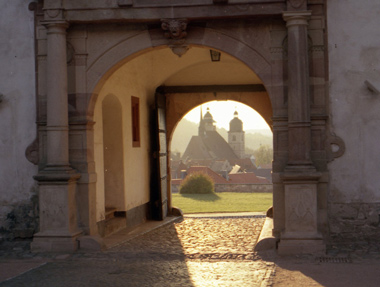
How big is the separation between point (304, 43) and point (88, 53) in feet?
10.8

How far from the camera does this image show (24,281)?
7062 millimetres

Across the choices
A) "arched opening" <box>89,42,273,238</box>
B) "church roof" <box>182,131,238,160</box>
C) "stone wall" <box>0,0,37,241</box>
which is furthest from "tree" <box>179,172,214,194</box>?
"church roof" <box>182,131,238,160</box>

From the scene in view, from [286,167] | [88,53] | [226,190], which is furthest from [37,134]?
[226,190]

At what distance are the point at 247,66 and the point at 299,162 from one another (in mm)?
1684

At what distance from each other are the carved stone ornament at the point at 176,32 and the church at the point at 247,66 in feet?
0.05

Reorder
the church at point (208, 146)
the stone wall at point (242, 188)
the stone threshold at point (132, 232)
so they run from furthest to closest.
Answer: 1. the church at point (208, 146)
2. the stone wall at point (242, 188)
3. the stone threshold at point (132, 232)

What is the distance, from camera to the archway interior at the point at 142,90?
10.8 metres

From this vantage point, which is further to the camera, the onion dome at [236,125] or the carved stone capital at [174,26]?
the onion dome at [236,125]

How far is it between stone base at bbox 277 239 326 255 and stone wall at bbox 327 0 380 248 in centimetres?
61

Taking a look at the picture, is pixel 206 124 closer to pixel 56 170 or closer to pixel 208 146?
pixel 208 146

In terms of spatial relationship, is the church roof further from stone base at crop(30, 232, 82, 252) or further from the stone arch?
stone base at crop(30, 232, 82, 252)

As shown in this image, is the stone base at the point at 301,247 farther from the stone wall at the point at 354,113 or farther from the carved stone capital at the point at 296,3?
the carved stone capital at the point at 296,3

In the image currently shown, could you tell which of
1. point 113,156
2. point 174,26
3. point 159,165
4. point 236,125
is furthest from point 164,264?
point 236,125

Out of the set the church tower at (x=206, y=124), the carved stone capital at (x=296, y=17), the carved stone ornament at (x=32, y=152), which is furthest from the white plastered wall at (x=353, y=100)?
the church tower at (x=206, y=124)
